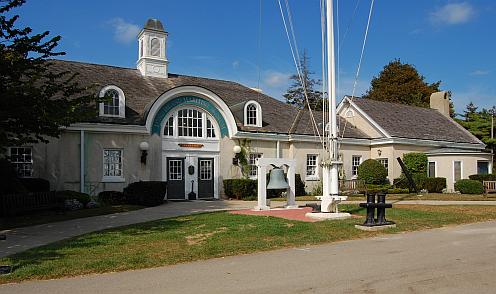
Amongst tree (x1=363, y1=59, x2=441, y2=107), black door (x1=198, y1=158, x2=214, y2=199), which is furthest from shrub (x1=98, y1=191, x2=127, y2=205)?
tree (x1=363, y1=59, x2=441, y2=107)

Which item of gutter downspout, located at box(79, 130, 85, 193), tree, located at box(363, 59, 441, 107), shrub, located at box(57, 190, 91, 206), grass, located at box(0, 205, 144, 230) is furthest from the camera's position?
tree, located at box(363, 59, 441, 107)

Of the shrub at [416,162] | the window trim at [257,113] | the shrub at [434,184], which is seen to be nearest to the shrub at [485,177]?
the shrub at [434,184]

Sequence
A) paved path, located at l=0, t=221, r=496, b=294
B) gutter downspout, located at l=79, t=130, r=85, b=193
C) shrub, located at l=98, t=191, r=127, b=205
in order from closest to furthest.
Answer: paved path, located at l=0, t=221, r=496, b=294 → shrub, located at l=98, t=191, r=127, b=205 → gutter downspout, located at l=79, t=130, r=85, b=193

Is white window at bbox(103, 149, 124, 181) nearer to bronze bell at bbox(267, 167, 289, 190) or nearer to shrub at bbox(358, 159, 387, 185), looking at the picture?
bronze bell at bbox(267, 167, 289, 190)

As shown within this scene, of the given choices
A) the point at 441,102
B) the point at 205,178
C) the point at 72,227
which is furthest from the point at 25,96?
the point at 441,102

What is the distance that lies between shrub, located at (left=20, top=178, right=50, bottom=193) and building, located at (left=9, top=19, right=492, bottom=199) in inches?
37.7

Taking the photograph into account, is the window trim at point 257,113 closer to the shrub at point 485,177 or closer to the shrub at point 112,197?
the shrub at point 112,197

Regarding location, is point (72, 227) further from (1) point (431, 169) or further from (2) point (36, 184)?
(1) point (431, 169)

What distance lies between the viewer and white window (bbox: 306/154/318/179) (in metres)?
28.7

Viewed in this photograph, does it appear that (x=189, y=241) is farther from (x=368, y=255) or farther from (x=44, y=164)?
(x=44, y=164)

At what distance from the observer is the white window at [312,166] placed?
28734 millimetres

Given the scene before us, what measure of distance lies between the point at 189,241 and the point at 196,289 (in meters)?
4.12

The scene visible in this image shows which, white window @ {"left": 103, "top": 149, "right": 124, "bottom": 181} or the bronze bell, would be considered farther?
white window @ {"left": 103, "top": 149, "right": 124, "bottom": 181}

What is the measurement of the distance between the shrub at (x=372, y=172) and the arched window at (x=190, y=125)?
9.77 metres
